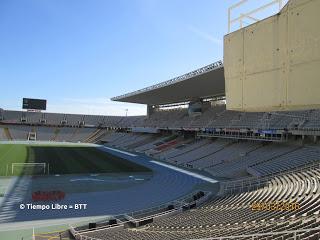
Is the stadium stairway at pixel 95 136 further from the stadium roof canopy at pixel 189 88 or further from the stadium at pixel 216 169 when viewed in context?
the stadium at pixel 216 169

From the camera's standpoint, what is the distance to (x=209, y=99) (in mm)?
56188

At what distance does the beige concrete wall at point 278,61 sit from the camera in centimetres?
480

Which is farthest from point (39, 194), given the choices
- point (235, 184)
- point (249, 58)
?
point (249, 58)

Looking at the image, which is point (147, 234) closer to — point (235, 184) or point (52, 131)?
point (235, 184)

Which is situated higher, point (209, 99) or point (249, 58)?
point (209, 99)

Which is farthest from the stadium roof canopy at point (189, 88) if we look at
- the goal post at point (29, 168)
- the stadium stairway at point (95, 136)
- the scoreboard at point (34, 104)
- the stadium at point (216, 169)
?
the scoreboard at point (34, 104)

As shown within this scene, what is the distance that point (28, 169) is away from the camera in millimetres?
32625

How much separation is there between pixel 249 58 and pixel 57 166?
105ft

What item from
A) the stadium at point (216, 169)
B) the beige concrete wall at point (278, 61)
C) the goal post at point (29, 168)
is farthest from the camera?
the goal post at point (29, 168)

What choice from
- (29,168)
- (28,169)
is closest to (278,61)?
(28,169)

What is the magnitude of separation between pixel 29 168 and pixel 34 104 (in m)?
54.4

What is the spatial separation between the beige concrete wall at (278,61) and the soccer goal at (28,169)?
91.4 feet

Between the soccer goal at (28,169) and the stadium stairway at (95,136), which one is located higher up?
the stadium stairway at (95,136)

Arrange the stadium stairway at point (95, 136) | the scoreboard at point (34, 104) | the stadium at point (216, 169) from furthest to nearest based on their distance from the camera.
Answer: the scoreboard at point (34, 104)
the stadium stairway at point (95, 136)
the stadium at point (216, 169)
